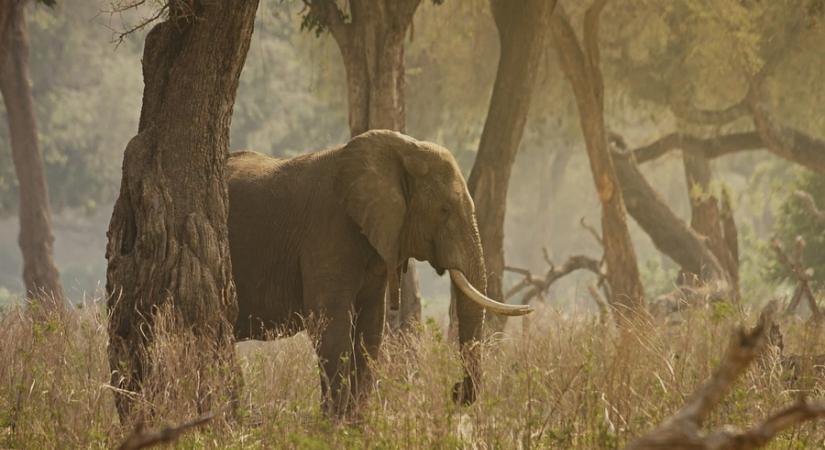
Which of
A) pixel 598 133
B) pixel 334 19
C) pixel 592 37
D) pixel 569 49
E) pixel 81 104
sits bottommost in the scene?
pixel 598 133

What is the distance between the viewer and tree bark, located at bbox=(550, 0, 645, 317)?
1603 cm

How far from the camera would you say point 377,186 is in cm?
942

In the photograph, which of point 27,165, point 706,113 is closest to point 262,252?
point 706,113

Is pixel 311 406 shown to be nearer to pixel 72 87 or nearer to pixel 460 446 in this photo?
pixel 460 446

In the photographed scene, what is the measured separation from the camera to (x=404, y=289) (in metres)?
12.5

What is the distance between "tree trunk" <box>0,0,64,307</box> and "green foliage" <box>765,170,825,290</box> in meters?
14.3

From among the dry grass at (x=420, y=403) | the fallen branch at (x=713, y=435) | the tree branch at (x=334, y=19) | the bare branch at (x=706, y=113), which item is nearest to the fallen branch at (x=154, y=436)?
the fallen branch at (x=713, y=435)

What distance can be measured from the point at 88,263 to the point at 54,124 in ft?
32.4

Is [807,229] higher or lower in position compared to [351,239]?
lower

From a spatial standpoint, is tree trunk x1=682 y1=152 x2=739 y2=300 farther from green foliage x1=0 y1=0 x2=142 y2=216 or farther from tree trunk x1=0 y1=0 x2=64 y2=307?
green foliage x1=0 y1=0 x2=142 y2=216

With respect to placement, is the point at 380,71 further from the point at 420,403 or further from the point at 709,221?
the point at 709,221

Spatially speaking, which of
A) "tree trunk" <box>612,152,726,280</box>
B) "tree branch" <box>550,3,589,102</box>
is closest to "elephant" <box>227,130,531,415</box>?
"tree branch" <box>550,3,589,102</box>

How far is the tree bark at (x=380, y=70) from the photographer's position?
Answer: 40.6 feet

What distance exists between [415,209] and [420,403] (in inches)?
134
